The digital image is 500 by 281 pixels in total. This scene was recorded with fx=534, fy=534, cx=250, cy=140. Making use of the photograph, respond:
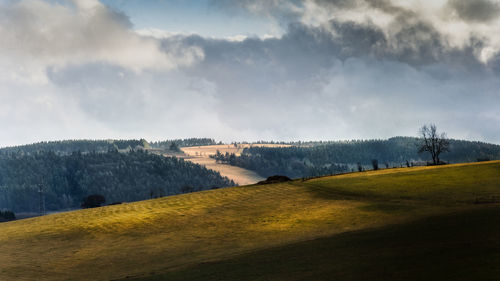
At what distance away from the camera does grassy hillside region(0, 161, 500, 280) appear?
125 feet

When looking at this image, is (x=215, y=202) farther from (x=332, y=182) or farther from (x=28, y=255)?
(x=28, y=255)

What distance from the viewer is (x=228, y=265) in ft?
142

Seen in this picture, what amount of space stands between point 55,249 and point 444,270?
5057 cm

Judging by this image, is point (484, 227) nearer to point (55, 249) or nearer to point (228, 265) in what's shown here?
point (228, 265)

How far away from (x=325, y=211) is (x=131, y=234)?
84.3 feet

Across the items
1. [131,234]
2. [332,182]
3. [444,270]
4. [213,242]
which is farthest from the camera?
[332,182]

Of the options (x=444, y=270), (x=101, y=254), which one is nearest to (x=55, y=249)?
(x=101, y=254)

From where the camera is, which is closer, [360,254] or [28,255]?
[360,254]

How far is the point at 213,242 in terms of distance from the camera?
5953 centimetres

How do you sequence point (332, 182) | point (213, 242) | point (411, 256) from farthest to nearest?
point (332, 182)
point (213, 242)
point (411, 256)

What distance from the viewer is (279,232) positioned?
60.0 meters

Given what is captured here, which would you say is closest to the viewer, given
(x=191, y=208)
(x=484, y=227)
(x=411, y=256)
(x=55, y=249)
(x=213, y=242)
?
(x=411, y=256)

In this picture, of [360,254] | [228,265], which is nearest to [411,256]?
[360,254]

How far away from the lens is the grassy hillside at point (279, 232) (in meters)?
38.0
